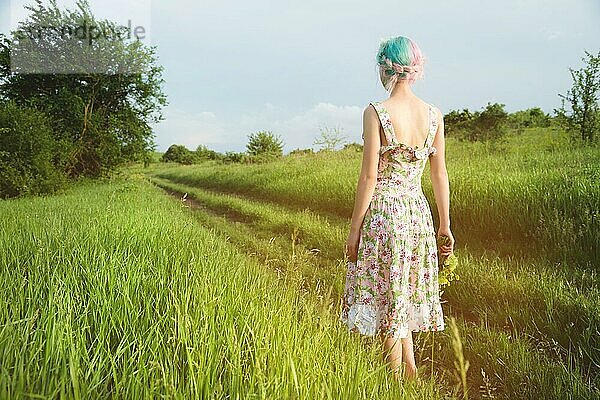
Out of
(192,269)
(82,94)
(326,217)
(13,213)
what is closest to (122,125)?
(82,94)

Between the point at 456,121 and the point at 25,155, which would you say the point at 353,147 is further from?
the point at 25,155

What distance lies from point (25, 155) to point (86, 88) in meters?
2.79

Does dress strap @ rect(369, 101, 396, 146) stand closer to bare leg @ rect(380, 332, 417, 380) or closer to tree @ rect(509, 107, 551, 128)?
bare leg @ rect(380, 332, 417, 380)

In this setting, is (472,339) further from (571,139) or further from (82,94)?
(82,94)

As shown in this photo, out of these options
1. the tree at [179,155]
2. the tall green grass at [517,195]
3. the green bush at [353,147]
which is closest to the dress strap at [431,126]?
the tall green grass at [517,195]

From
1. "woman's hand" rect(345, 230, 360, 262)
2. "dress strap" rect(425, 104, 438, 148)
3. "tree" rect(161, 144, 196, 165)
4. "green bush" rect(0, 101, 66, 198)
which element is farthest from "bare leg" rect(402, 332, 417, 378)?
"tree" rect(161, 144, 196, 165)

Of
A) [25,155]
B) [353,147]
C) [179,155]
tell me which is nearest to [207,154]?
[179,155]

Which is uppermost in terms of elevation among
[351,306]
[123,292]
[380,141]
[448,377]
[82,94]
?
[82,94]

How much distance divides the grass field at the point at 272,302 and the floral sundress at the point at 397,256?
0.15m

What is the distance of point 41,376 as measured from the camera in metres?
1.33

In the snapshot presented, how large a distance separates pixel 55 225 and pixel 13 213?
1.83 ft

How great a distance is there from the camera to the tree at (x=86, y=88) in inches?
200

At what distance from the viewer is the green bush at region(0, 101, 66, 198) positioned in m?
3.78

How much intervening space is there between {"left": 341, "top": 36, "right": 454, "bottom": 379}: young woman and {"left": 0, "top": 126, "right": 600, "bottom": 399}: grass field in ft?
0.48
